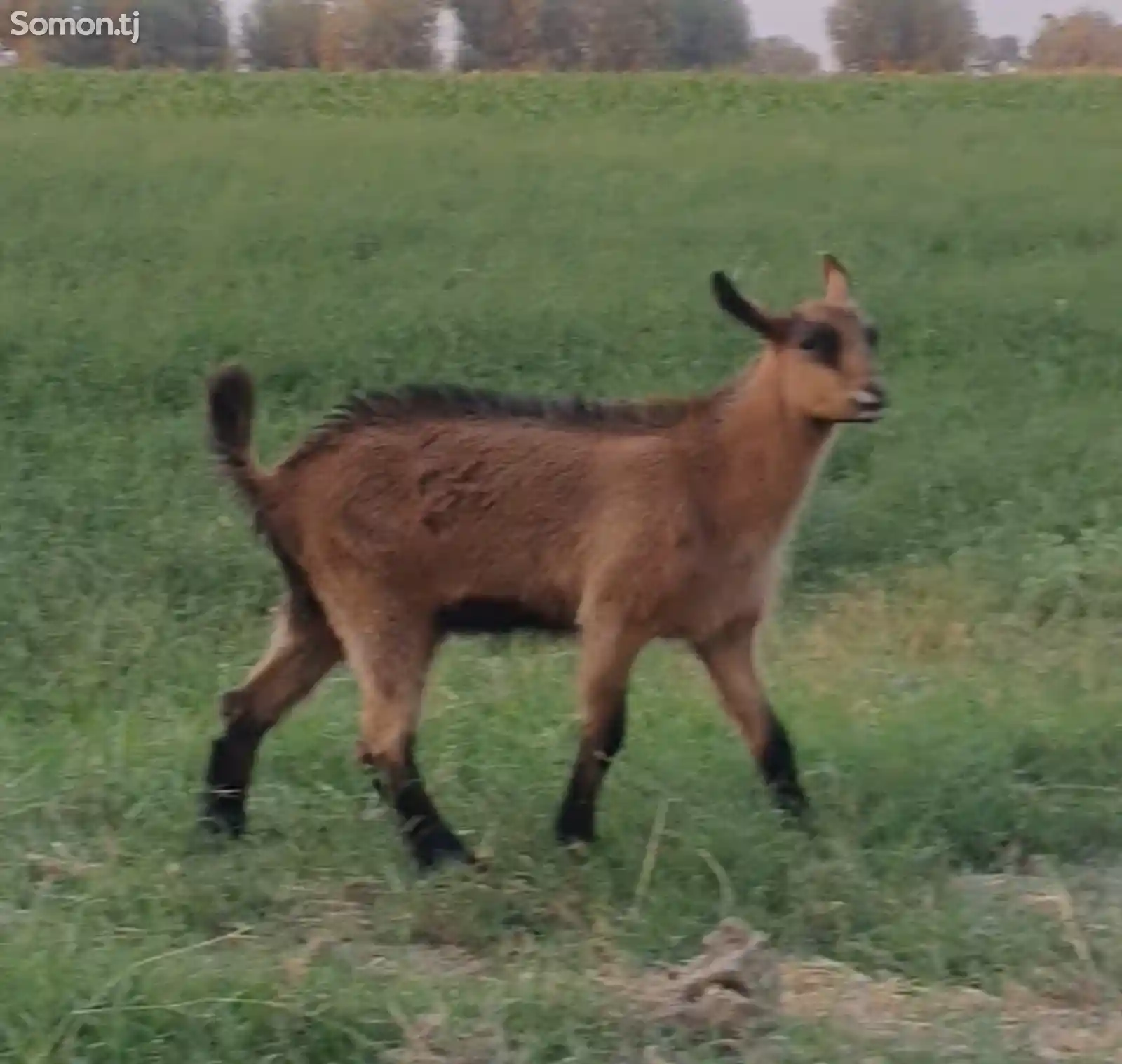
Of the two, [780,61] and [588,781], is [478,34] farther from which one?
[588,781]

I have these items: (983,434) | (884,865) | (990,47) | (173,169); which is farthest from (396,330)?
(990,47)

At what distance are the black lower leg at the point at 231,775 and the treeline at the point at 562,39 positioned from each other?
22.0m

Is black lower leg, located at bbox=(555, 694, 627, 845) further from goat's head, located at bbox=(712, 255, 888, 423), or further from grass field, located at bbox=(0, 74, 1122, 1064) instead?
goat's head, located at bbox=(712, 255, 888, 423)

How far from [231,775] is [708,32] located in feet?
102

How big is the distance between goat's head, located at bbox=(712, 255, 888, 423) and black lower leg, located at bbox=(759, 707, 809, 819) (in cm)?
88

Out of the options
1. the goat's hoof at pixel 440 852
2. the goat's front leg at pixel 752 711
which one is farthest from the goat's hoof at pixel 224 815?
the goat's front leg at pixel 752 711

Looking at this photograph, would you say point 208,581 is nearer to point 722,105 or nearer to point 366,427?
point 366,427

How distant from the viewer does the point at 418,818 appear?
5598 mm

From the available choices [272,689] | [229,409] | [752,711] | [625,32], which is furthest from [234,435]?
[625,32]

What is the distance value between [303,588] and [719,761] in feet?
4.49

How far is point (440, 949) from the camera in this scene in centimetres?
498

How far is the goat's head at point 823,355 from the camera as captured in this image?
19.2 ft

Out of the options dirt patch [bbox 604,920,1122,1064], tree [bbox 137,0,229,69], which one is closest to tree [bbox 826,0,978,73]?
tree [bbox 137,0,229,69]

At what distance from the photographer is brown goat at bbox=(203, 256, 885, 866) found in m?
5.78
